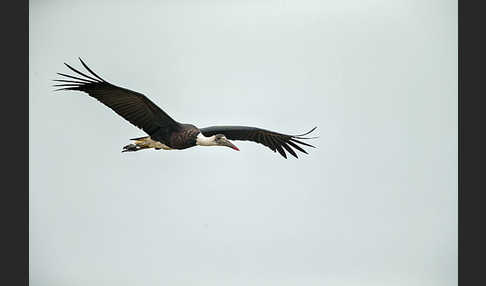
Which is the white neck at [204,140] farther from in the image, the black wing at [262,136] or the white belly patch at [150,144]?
the white belly patch at [150,144]

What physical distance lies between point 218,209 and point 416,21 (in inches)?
70.3

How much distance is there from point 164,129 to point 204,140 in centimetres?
27

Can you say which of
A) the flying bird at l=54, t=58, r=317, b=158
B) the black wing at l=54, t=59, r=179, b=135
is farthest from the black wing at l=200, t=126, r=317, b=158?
the black wing at l=54, t=59, r=179, b=135

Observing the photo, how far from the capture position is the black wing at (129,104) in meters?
4.20

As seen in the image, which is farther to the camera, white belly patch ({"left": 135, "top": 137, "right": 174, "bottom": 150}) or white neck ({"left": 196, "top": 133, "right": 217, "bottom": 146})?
white belly patch ({"left": 135, "top": 137, "right": 174, "bottom": 150})

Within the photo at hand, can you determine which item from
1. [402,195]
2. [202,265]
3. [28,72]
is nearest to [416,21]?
[402,195]

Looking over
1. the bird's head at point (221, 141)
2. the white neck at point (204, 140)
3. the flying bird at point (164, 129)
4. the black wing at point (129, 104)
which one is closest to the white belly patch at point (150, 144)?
the flying bird at point (164, 129)

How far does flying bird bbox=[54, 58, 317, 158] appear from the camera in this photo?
4223 millimetres

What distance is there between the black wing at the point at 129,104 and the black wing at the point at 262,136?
0.28 m

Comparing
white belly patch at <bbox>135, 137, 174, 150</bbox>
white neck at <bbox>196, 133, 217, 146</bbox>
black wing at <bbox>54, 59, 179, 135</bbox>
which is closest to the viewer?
black wing at <bbox>54, 59, 179, 135</bbox>

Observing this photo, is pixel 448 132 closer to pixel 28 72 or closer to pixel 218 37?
pixel 218 37

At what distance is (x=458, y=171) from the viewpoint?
Answer: 4.47 m

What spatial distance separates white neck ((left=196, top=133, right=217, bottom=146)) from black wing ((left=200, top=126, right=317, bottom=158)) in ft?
Result: 0.11

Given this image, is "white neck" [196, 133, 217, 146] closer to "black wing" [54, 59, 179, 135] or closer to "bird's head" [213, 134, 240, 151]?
"bird's head" [213, 134, 240, 151]
